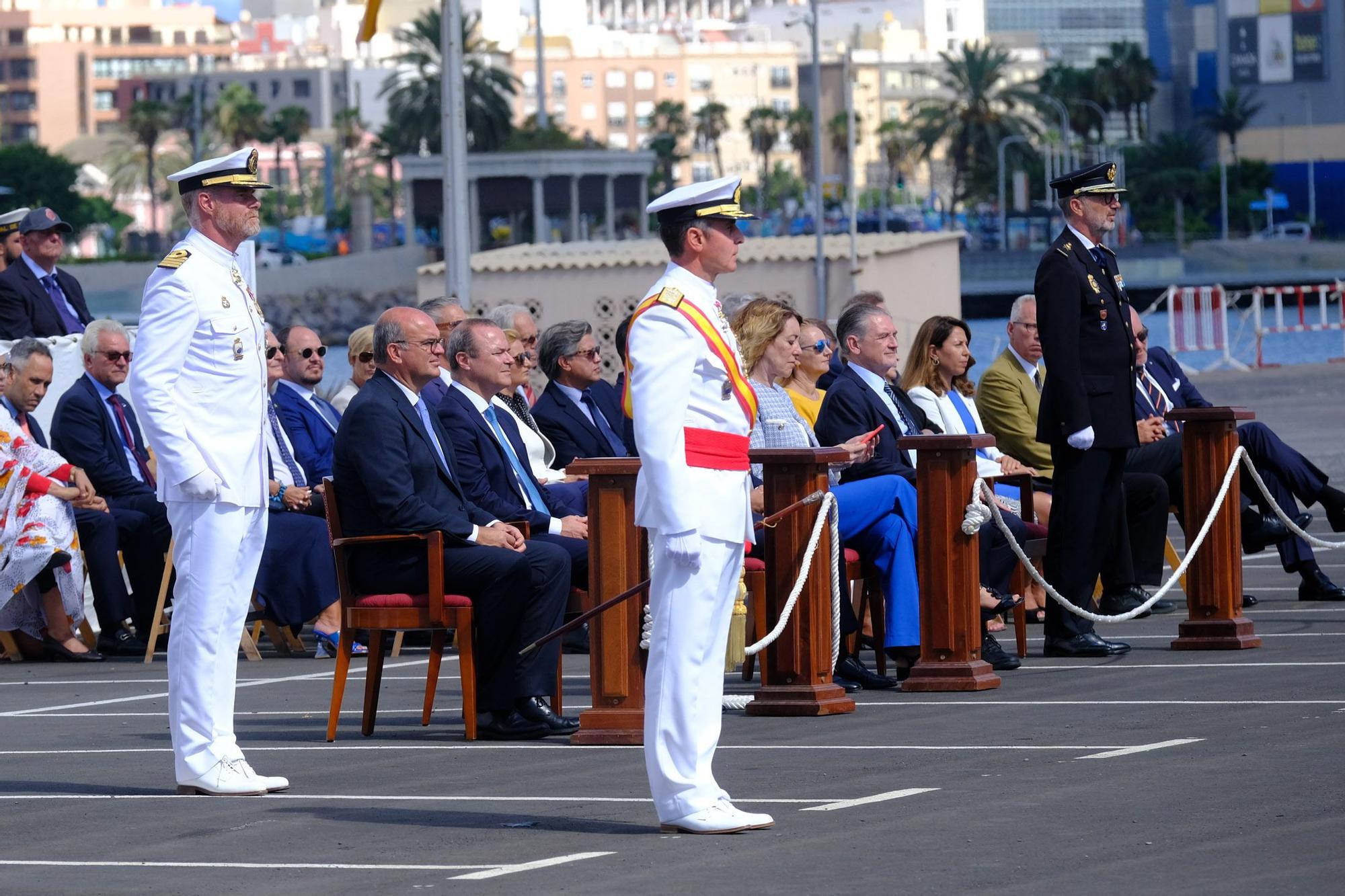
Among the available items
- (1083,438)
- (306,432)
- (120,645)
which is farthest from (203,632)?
(306,432)

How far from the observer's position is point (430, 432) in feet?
30.5

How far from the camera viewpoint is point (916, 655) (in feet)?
32.6

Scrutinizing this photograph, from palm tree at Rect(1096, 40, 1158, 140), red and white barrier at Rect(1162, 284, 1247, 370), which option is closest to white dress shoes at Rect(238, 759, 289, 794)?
red and white barrier at Rect(1162, 284, 1247, 370)

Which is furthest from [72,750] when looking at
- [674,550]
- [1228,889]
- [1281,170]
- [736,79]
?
[736,79]

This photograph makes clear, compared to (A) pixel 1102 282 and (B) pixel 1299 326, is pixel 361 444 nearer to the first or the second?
(A) pixel 1102 282

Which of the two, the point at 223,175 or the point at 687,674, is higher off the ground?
the point at 223,175

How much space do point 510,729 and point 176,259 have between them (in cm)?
229

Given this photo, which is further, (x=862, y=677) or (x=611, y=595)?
(x=862, y=677)

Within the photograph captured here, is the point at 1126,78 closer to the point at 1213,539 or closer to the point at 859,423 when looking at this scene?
the point at 1213,539

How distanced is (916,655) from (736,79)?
624 feet

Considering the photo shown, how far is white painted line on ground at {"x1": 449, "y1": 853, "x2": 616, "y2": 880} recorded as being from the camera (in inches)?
239

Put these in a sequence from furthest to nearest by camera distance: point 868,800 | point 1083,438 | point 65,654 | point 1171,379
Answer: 1. point 1171,379
2. point 65,654
3. point 1083,438
4. point 868,800

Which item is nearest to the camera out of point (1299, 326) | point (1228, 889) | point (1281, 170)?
point (1228, 889)

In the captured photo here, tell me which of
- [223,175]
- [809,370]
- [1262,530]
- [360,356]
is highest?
[223,175]
